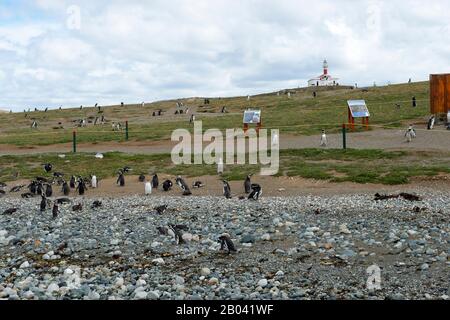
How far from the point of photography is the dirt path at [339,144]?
24766 millimetres

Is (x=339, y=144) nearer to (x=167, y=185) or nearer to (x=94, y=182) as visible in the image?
(x=167, y=185)

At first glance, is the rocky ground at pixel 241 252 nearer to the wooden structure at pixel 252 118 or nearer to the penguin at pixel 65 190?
the penguin at pixel 65 190

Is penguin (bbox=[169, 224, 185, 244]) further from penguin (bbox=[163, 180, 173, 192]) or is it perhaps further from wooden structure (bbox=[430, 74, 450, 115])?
wooden structure (bbox=[430, 74, 450, 115])

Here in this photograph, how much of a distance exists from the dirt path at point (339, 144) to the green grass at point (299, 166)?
1.95 metres

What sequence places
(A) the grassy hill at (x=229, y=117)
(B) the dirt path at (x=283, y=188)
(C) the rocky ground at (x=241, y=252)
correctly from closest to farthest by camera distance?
(C) the rocky ground at (x=241, y=252), (B) the dirt path at (x=283, y=188), (A) the grassy hill at (x=229, y=117)

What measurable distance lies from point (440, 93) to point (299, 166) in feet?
40.0

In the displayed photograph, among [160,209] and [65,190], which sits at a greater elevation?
[65,190]

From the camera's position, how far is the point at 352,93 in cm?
6188

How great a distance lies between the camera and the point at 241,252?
10977 millimetres

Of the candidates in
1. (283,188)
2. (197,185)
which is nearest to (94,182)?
(197,185)

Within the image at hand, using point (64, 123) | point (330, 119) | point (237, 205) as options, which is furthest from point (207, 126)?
point (237, 205)

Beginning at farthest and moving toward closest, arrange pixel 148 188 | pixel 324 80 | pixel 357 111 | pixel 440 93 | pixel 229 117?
pixel 324 80 → pixel 229 117 → pixel 357 111 → pixel 440 93 → pixel 148 188

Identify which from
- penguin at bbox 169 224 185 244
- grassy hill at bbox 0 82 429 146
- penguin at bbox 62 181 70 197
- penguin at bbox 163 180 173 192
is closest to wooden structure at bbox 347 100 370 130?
grassy hill at bbox 0 82 429 146

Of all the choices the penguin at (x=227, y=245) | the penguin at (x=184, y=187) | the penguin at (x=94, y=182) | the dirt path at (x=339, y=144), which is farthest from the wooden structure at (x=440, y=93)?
the penguin at (x=227, y=245)
